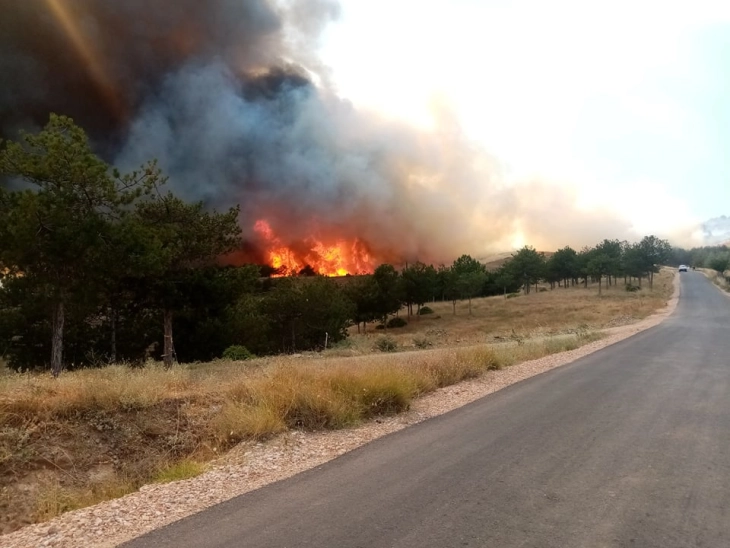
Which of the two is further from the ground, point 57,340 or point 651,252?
point 651,252

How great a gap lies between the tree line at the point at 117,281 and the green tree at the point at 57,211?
0.12 ft

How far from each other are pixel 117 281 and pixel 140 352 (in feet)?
34.9

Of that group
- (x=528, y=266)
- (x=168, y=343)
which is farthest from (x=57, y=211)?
(x=528, y=266)

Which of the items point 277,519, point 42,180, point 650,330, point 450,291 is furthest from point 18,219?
point 450,291

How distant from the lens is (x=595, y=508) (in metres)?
4.45

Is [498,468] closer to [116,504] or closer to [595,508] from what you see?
[595,508]

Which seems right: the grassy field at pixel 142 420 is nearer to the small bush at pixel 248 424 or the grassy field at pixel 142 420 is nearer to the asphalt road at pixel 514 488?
the small bush at pixel 248 424

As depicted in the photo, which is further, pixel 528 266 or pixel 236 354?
pixel 528 266

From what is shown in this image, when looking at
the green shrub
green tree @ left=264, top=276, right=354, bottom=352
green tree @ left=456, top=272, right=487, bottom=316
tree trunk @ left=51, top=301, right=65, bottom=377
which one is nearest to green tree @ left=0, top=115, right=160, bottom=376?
tree trunk @ left=51, top=301, right=65, bottom=377

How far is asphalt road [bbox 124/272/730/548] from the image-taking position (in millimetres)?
3986

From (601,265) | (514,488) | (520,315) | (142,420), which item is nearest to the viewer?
(514,488)

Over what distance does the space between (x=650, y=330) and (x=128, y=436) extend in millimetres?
24368

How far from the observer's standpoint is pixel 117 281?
73.4 feet

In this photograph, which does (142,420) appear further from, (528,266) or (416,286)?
(528,266)
